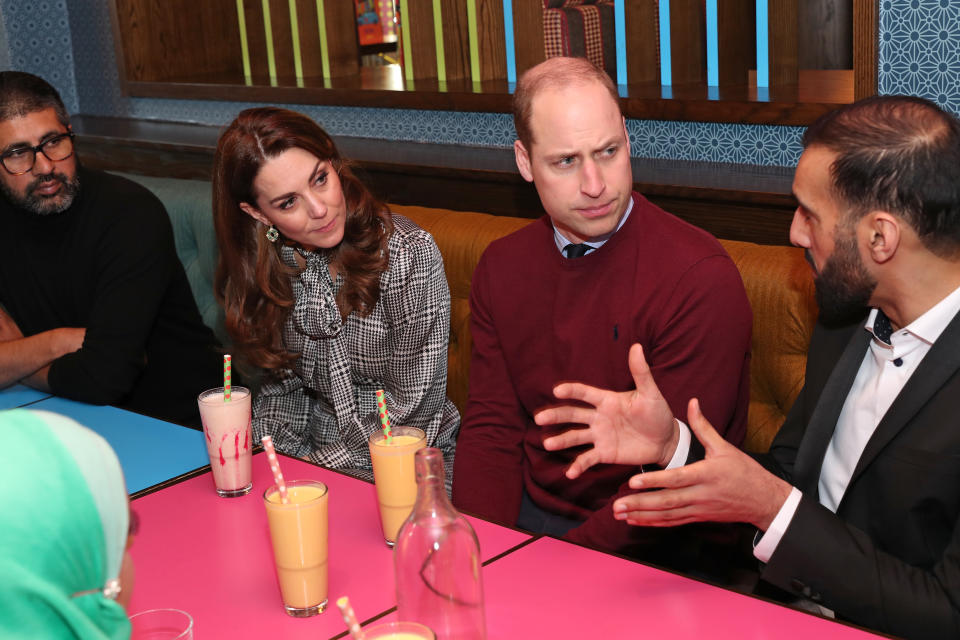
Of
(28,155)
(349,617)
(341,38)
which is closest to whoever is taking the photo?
(349,617)

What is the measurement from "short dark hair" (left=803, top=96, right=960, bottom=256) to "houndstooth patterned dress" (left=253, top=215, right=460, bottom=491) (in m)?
1.02

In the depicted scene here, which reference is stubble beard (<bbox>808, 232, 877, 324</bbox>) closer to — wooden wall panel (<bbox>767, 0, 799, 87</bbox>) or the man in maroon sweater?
the man in maroon sweater

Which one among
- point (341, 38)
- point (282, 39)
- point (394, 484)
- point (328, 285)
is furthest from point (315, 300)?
point (282, 39)

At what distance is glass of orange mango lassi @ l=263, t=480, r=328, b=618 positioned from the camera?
1260mm

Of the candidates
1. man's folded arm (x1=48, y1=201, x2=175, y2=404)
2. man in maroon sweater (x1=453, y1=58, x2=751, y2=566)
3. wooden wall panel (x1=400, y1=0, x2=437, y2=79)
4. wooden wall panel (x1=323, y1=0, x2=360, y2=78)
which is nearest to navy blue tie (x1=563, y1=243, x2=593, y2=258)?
man in maroon sweater (x1=453, y1=58, x2=751, y2=566)

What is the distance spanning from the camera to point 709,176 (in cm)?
258

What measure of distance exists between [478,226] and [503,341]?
60 centimetres

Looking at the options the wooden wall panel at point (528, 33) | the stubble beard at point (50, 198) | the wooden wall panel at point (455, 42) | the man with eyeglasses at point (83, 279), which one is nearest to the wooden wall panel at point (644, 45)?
the wooden wall panel at point (528, 33)

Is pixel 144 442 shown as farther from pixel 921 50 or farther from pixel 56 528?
pixel 921 50

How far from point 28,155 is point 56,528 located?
2022 millimetres

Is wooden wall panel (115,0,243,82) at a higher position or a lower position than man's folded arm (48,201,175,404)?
higher

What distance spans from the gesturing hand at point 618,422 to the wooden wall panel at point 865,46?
1.08 metres

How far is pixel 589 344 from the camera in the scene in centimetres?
188

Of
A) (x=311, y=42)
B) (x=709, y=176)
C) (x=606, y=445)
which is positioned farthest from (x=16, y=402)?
(x=311, y=42)
